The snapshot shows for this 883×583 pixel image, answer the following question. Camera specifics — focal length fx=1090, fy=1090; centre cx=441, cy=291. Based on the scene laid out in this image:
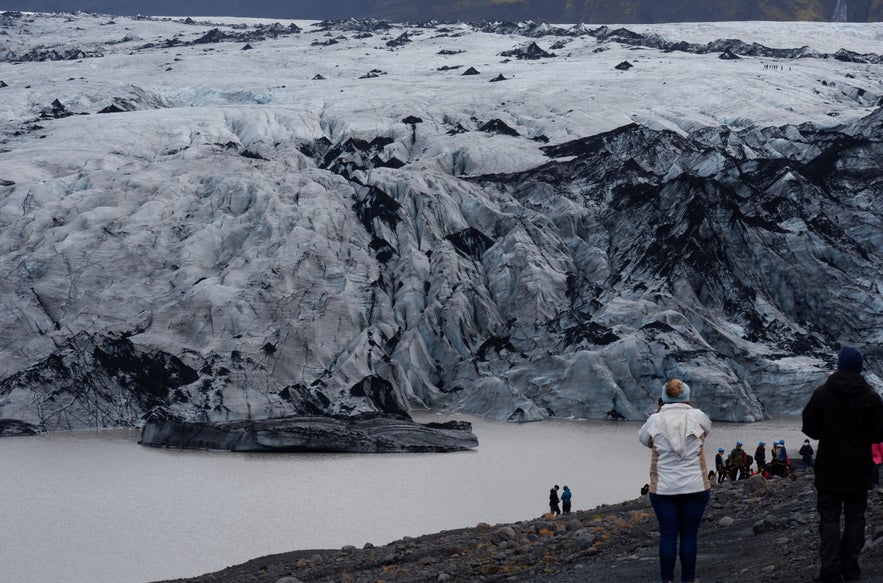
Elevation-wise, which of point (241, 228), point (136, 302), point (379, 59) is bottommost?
point (136, 302)

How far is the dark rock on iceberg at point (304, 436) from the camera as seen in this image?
25.9m

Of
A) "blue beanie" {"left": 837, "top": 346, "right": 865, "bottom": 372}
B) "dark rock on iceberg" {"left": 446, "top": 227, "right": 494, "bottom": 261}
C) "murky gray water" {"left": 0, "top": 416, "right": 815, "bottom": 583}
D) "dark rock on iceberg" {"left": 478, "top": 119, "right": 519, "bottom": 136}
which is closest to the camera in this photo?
"blue beanie" {"left": 837, "top": 346, "right": 865, "bottom": 372}

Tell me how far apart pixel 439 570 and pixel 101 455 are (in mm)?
16413

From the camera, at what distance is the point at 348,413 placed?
94.4ft

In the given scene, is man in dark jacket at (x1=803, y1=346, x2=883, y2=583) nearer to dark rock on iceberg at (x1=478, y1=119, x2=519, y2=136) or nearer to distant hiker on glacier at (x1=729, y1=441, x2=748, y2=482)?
distant hiker on glacier at (x1=729, y1=441, x2=748, y2=482)

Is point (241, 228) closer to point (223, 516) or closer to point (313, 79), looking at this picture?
point (223, 516)

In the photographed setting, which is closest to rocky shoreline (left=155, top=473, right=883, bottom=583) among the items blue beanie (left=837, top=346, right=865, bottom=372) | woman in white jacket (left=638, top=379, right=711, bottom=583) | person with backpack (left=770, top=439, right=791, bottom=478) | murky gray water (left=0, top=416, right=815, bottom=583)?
woman in white jacket (left=638, top=379, right=711, bottom=583)

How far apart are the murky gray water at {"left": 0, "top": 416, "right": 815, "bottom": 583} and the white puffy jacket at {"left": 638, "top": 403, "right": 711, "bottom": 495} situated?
395 inches

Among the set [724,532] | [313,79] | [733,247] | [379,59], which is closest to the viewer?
[724,532]

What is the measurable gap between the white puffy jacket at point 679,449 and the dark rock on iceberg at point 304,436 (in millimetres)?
19783

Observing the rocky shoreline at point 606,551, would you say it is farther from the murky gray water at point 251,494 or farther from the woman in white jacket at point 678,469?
the murky gray water at point 251,494

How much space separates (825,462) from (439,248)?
29.9 m

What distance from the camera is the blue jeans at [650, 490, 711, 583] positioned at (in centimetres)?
583

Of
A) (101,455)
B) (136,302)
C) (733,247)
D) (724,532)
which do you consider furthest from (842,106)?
(724,532)
